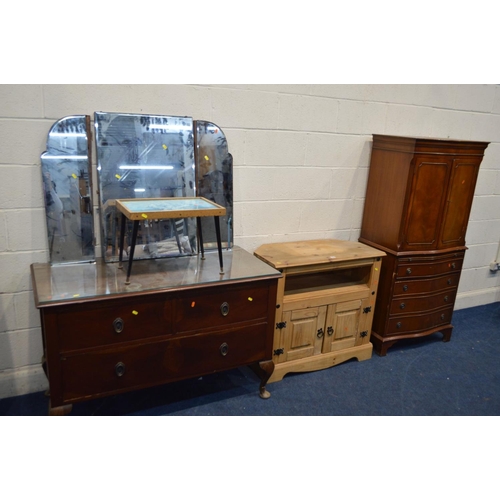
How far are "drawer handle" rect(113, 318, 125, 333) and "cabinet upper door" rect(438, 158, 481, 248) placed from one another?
7.03 feet

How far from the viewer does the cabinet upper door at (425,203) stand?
274 cm

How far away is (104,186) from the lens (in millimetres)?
2258

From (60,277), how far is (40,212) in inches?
15.8

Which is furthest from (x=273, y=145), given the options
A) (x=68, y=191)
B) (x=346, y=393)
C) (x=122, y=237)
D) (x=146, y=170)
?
(x=346, y=393)

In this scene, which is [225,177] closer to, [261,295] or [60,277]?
[261,295]

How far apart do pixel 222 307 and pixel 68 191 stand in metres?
0.97

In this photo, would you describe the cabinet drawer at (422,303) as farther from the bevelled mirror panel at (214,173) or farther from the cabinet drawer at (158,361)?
the bevelled mirror panel at (214,173)

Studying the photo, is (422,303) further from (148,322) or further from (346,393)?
(148,322)

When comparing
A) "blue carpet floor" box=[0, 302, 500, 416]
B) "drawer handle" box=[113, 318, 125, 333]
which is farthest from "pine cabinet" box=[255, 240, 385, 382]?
"drawer handle" box=[113, 318, 125, 333]

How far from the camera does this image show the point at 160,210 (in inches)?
78.7

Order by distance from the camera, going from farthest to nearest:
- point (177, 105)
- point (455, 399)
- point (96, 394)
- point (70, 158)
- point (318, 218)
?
point (318, 218), point (455, 399), point (177, 105), point (70, 158), point (96, 394)

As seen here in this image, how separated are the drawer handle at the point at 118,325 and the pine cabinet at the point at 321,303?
0.92 metres

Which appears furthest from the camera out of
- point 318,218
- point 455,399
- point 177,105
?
point 318,218

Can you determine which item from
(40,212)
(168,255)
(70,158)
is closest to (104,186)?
(70,158)
